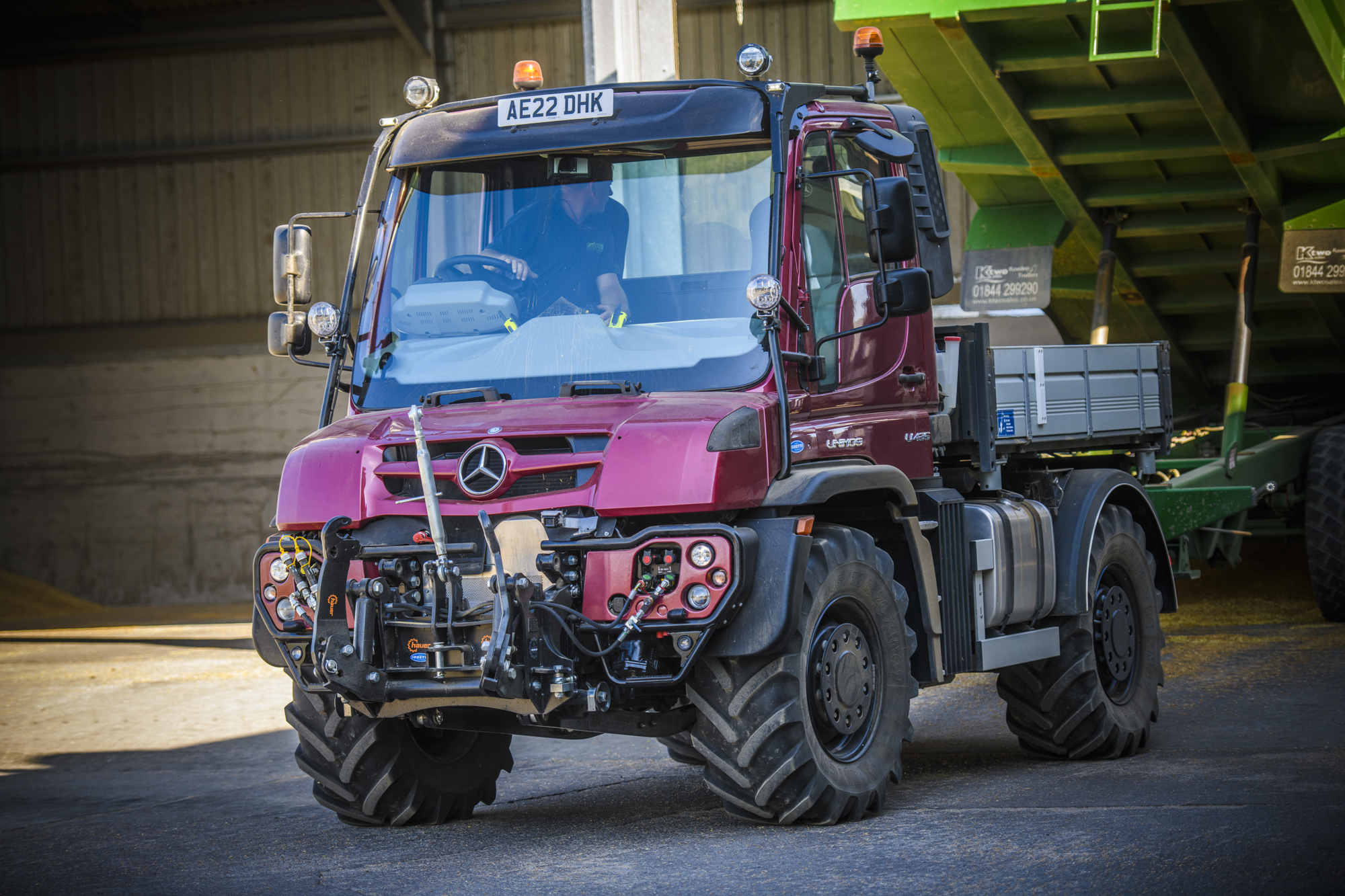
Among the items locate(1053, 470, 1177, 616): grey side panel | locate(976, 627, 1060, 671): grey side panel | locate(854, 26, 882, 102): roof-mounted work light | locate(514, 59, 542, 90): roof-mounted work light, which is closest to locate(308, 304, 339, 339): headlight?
locate(514, 59, 542, 90): roof-mounted work light

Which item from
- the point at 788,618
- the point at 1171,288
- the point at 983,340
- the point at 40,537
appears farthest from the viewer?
the point at 40,537

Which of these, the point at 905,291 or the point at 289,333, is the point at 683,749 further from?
the point at 289,333

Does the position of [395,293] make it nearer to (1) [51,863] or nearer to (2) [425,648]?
(2) [425,648]

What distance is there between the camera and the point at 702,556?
16.5 ft

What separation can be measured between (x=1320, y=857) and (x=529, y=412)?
281cm

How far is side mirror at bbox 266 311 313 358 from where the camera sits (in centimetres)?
610

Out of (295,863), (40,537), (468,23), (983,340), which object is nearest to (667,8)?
(983,340)

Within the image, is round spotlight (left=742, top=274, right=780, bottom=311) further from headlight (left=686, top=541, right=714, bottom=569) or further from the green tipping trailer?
the green tipping trailer

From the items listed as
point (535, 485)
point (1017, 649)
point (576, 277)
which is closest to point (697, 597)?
point (535, 485)

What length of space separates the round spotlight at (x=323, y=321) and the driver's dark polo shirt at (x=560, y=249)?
65cm

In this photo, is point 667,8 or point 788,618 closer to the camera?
point 788,618

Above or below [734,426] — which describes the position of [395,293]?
above

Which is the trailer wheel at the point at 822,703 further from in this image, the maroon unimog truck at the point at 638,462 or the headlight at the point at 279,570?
the headlight at the point at 279,570

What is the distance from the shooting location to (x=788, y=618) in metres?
5.07
